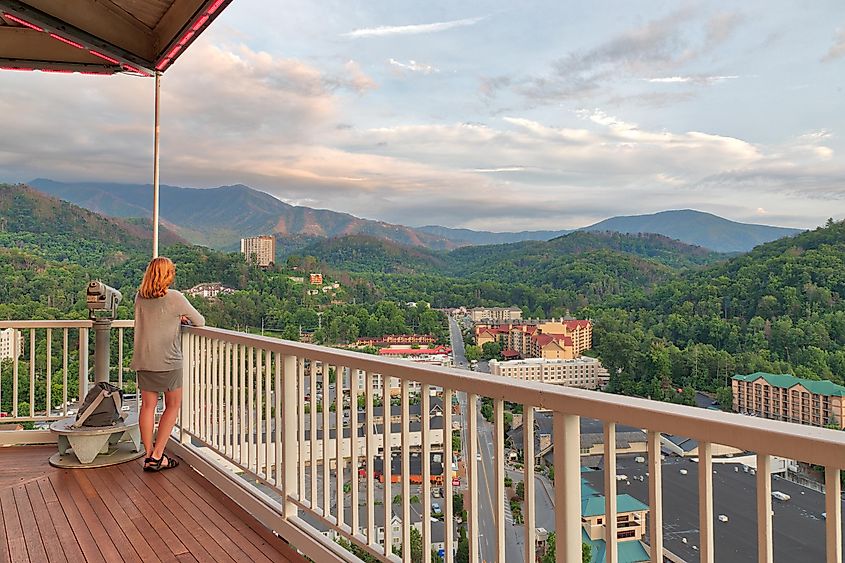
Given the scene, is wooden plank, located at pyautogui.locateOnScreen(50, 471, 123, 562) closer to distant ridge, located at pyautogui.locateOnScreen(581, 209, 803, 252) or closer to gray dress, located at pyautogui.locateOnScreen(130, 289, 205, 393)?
gray dress, located at pyautogui.locateOnScreen(130, 289, 205, 393)

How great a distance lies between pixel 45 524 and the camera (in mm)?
3283

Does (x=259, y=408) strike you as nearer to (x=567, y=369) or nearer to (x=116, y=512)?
(x=116, y=512)

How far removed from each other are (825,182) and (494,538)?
4110mm

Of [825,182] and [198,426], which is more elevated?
[825,182]

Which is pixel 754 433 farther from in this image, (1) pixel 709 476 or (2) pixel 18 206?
(2) pixel 18 206

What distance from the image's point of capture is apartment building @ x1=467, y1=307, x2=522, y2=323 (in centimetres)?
529

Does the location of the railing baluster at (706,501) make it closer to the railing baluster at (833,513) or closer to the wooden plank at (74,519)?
the railing baluster at (833,513)

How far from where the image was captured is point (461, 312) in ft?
19.3

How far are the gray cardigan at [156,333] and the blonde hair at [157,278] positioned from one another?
0.05m

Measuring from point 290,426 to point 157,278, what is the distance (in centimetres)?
174

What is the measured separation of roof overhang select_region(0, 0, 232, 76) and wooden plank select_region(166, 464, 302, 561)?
10.1 ft

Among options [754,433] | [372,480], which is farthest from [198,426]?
[754,433]

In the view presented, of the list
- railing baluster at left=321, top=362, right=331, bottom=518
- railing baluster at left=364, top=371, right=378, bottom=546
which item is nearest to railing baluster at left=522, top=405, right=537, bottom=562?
railing baluster at left=364, top=371, right=378, bottom=546

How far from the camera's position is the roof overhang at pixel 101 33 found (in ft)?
12.7
